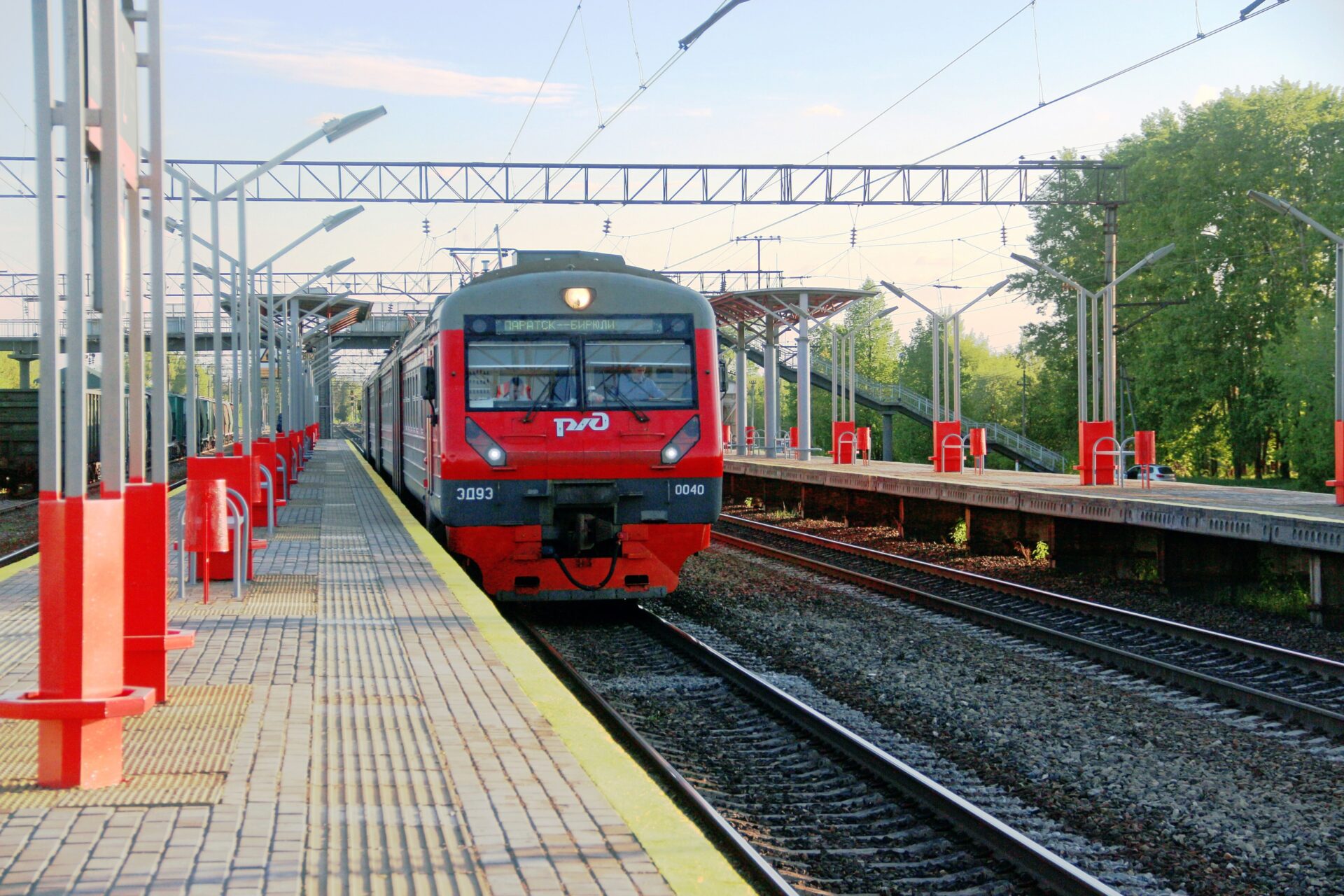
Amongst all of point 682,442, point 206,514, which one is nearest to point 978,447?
point 682,442

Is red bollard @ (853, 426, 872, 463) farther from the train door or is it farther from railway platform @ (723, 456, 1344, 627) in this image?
the train door

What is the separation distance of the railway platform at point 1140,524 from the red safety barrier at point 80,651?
10803 mm

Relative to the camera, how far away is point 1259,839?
6059 mm

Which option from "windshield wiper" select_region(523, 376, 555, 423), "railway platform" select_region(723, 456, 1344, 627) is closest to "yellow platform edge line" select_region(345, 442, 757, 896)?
"windshield wiper" select_region(523, 376, 555, 423)

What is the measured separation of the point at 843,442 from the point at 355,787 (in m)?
27.9

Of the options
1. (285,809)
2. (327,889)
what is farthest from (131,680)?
(327,889)

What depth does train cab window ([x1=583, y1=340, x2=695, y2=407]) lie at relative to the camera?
40.3ft

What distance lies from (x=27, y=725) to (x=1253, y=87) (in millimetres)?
49248

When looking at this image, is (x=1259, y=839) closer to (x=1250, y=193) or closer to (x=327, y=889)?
(x=327, y=889)

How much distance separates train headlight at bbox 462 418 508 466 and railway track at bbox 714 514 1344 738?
14.4 ft

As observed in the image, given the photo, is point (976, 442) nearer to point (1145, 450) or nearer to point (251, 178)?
point (1145, 450)

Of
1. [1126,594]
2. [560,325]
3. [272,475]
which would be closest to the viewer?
[560,325]

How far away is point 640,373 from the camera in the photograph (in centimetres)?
1238

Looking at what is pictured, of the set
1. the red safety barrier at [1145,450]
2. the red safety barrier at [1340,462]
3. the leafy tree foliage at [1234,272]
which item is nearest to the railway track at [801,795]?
the red safety barrier at [1340,462]
